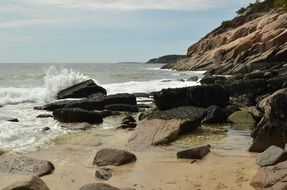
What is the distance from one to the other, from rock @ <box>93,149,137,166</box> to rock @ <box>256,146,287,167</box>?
2203 millimetres

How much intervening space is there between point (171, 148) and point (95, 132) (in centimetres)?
304

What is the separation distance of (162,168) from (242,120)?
5.23 m

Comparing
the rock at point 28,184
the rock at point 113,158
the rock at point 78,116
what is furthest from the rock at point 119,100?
the rock at point 28,184

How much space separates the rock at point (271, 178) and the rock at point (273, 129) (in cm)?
201

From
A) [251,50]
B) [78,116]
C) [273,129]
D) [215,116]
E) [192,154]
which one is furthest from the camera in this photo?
[251,50]

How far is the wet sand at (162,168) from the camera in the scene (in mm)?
6391

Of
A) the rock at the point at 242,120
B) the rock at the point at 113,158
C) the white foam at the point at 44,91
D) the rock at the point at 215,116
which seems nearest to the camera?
the rock at the point at 113,158

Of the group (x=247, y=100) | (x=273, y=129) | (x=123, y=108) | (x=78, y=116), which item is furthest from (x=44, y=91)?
(x=273, y=129)

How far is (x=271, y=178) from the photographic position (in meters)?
5.86

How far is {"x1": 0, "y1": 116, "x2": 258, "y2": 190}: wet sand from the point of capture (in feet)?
21.0

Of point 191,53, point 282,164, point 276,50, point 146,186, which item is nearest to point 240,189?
point 282,164

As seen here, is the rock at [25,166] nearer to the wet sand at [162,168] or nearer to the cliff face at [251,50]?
the wet sand at [162,168]

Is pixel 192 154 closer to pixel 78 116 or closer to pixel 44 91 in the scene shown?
pixel 78 116

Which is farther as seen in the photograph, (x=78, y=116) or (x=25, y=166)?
(x=78, y=116)
